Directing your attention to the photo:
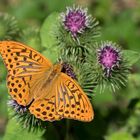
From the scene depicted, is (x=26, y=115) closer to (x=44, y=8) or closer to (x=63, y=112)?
(x=63, y=112)

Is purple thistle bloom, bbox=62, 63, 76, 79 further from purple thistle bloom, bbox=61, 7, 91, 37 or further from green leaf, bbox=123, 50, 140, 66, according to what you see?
green leaf, bbox=123, 50, 140, 66

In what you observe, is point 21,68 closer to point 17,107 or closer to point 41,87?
point 41,87

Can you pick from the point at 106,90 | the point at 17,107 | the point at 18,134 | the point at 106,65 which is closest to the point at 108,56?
the point at 106,65

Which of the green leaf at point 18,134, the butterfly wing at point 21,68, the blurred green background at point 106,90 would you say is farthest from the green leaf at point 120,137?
the butterfly wing at point 21,68

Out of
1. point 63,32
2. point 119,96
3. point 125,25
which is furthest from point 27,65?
point 125,25

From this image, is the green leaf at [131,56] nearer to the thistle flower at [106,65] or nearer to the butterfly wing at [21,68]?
the thistle flower at [106,65]
